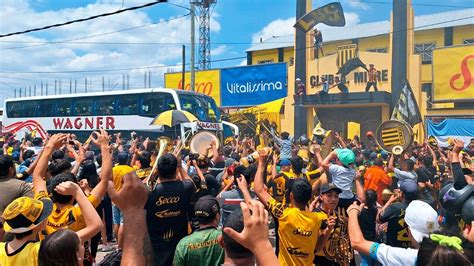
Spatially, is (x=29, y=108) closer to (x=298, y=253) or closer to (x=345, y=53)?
(x=345, y=53)

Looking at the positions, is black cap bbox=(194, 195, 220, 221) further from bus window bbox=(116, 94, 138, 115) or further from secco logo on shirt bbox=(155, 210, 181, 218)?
bus window bbox=(116, 94, 138, 115)

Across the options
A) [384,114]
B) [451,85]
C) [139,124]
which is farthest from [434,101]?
[139,124]

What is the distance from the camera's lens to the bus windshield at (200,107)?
18913mm

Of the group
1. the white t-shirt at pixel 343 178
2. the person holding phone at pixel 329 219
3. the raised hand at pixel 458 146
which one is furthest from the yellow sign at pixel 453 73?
the person holding phone at pixel 329 219

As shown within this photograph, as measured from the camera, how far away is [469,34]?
87.1 feet

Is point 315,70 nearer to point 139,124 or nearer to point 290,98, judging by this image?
point 290,98

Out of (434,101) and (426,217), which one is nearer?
(426,217)

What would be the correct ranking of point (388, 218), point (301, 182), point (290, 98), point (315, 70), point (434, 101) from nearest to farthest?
point (301, 182) → point (388, 218) → point (434, 101) → point (315, 70) → point (290, 98)

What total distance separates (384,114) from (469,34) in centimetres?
954

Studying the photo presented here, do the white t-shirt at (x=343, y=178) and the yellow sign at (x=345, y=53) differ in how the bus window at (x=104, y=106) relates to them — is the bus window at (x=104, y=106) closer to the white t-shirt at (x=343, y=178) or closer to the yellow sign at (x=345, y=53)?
the yellow sign at (x=345, y=53)

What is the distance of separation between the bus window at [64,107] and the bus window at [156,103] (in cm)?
520

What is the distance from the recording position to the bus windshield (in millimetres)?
18913

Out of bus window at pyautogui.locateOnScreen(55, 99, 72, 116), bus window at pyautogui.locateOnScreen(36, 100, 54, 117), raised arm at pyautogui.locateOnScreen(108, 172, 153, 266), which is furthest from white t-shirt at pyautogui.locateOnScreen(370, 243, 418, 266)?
bus window at pyautogui.locateOnScreen(36, 100, 54, 117)

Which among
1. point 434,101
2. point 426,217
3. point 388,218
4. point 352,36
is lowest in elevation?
point 388,218
